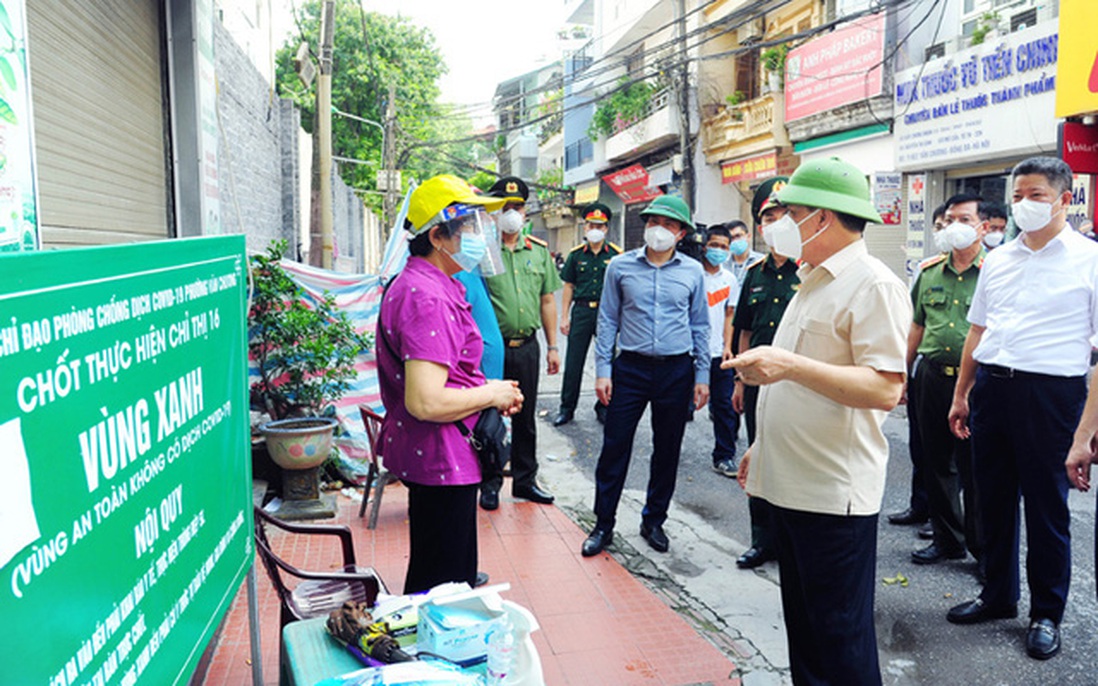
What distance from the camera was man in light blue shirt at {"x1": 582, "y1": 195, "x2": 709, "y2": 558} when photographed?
4.72 metres

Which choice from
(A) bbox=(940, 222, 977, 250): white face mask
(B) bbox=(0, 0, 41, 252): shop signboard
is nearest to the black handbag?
(B) bbox=(0, 0, 41, 252): shop signboard

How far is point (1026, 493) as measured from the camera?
12.2 feet

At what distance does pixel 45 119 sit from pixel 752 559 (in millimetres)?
4109

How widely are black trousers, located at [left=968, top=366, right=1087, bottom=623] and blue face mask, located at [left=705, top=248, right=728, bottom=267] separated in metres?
3.89

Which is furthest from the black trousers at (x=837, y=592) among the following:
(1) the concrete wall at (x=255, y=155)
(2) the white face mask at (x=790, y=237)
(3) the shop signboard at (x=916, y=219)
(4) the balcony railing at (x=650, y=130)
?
(4) the balcony railing at (x=650, y=130)

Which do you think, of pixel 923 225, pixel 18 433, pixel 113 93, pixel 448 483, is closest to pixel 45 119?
pixel 113 93

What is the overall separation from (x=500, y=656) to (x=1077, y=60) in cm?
1046

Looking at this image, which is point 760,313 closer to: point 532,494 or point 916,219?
point 532,494

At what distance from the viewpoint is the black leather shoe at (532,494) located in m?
5.88

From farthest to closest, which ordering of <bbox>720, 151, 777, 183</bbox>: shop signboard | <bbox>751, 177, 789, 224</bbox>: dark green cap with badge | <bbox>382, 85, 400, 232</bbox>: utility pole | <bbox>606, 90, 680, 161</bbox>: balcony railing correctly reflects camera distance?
1. <bbox>382, 85, 400, 232</bbox>: utility pole
2. <bbox>606, 90, 680, 161</bbox>: balcony railing
3. <bbox>720, 151, 777, 183</bbox>: shop signboard
4. <bbox>751, 177, 789, 224</bbox>: dark green cap with badge

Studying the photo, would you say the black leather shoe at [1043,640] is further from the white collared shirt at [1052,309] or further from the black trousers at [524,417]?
the black trousers at [524,417]

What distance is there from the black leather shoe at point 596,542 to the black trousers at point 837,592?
202 cm

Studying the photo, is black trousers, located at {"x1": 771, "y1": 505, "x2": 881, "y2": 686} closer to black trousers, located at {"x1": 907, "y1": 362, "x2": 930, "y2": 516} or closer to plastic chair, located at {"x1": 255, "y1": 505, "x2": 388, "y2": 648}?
plastic chair, located at {"x1": 255, "y1": 505, "x2": 388, "y2": 648}

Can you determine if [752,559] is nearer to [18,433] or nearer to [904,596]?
[904,596]
